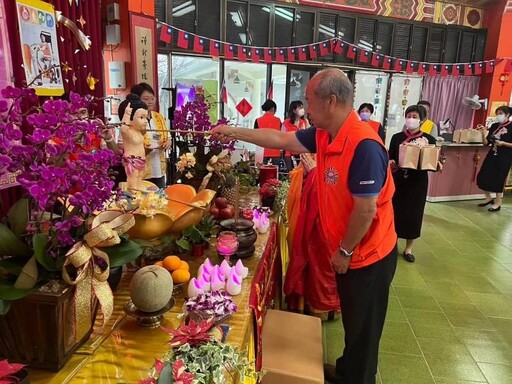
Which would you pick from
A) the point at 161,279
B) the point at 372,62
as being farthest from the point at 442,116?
the point at 161,279

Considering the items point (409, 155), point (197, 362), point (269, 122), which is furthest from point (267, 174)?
point (269, 122)

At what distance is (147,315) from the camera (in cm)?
109

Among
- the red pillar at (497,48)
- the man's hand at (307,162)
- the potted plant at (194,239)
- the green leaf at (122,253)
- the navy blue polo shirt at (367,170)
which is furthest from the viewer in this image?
the red pillar at (497,48)

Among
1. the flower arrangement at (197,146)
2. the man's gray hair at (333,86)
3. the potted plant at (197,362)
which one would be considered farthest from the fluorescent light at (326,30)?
the potted plant at (197,362)

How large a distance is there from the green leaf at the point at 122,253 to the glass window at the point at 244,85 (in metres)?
5.57

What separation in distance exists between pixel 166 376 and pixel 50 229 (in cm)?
44

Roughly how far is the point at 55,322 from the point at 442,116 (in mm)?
8496

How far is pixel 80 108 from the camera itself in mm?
842

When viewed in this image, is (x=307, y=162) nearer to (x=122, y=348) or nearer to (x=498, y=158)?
(x=122, y=348)

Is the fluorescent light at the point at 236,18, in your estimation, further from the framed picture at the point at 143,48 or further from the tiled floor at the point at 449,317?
the tiled floor at the point at 449,317

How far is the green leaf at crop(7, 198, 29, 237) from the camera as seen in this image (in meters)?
0.94

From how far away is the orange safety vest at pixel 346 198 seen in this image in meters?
1.51

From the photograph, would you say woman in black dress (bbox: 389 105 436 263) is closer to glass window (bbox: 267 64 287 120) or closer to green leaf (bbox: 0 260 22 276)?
green leaf (bbox: 0 260 22 276)

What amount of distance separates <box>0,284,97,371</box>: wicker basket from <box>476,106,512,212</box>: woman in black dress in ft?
20.9
